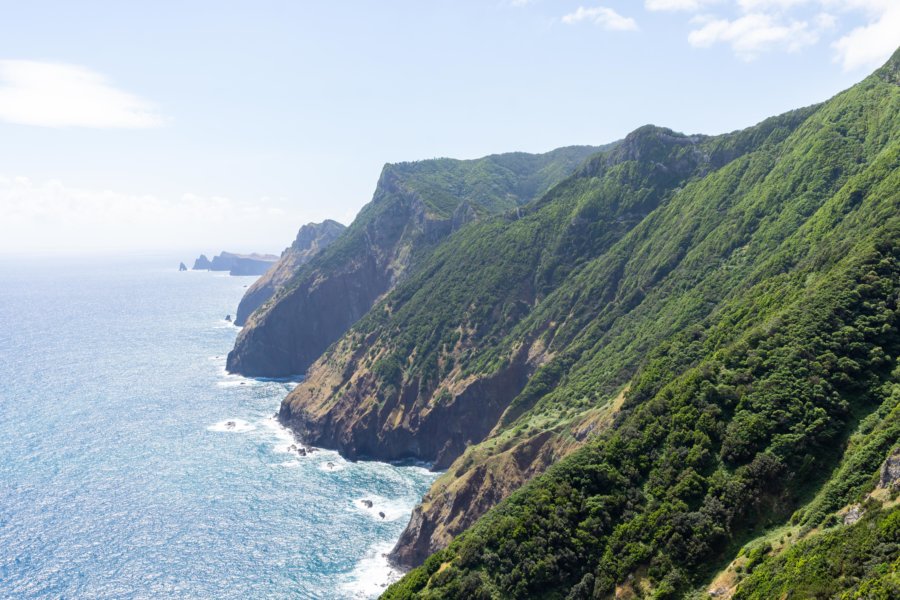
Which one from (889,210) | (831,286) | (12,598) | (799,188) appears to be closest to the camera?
(831,286)

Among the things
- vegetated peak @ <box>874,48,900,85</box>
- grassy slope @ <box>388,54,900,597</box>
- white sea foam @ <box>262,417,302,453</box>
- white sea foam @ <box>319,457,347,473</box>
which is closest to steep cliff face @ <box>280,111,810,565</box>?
white sea foam @ <box>262,417,302,453</box>

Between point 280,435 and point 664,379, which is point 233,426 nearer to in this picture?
point 280,435

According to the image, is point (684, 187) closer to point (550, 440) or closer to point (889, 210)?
point (889, 210)

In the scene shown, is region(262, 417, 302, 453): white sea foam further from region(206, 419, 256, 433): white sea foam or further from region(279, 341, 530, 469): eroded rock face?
region(206, 419, 256, 433): white sea foam

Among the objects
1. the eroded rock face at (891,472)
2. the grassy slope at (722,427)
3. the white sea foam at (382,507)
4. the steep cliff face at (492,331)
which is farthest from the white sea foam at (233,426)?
the eroded rock face at (891,472)

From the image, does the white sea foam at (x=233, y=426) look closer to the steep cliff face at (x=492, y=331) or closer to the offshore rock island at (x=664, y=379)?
the offshore rock island at (x=664, y=379)

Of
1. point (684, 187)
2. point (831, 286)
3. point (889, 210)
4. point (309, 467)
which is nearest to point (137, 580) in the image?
point (309, 467)
